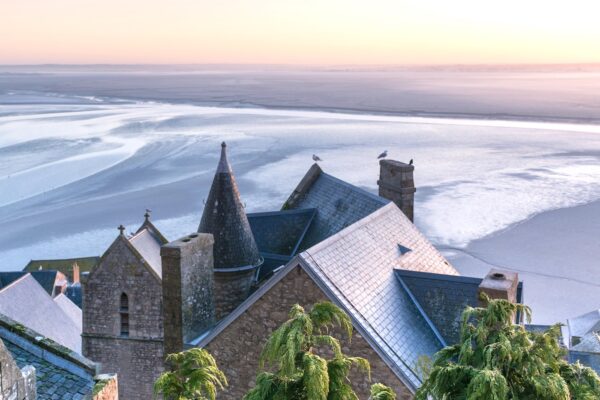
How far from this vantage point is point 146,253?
18484 mm

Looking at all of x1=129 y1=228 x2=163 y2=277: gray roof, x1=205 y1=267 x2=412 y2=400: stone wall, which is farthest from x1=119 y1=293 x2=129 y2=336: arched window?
x1=205 y1=267 x2=412 y2=400: stone wall

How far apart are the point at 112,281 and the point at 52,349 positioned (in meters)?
10.7

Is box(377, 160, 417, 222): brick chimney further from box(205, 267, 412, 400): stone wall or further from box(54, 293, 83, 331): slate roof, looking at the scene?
box(54, 293, 83, 331): slate roof

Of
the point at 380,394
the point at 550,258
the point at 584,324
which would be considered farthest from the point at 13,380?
the point at 550,258

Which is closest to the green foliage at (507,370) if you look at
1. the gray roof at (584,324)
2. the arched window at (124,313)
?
the arched window at (124,313)

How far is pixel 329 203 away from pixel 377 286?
6.58 m

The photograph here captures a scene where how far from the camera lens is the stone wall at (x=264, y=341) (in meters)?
11.4

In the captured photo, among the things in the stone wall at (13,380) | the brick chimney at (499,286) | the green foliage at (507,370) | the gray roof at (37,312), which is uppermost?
the stone wall at (13,380)

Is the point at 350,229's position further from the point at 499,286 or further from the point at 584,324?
the point at 584,324

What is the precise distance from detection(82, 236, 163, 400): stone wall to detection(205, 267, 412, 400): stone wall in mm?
5492

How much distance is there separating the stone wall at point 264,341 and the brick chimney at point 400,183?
885cm

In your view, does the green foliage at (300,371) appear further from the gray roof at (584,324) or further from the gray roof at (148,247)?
the gray roof at (584,324)

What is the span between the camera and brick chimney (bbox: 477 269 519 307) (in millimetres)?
11656

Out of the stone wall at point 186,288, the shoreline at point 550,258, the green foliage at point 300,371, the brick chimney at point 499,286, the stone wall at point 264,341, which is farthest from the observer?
the shoreline at point 550,258
